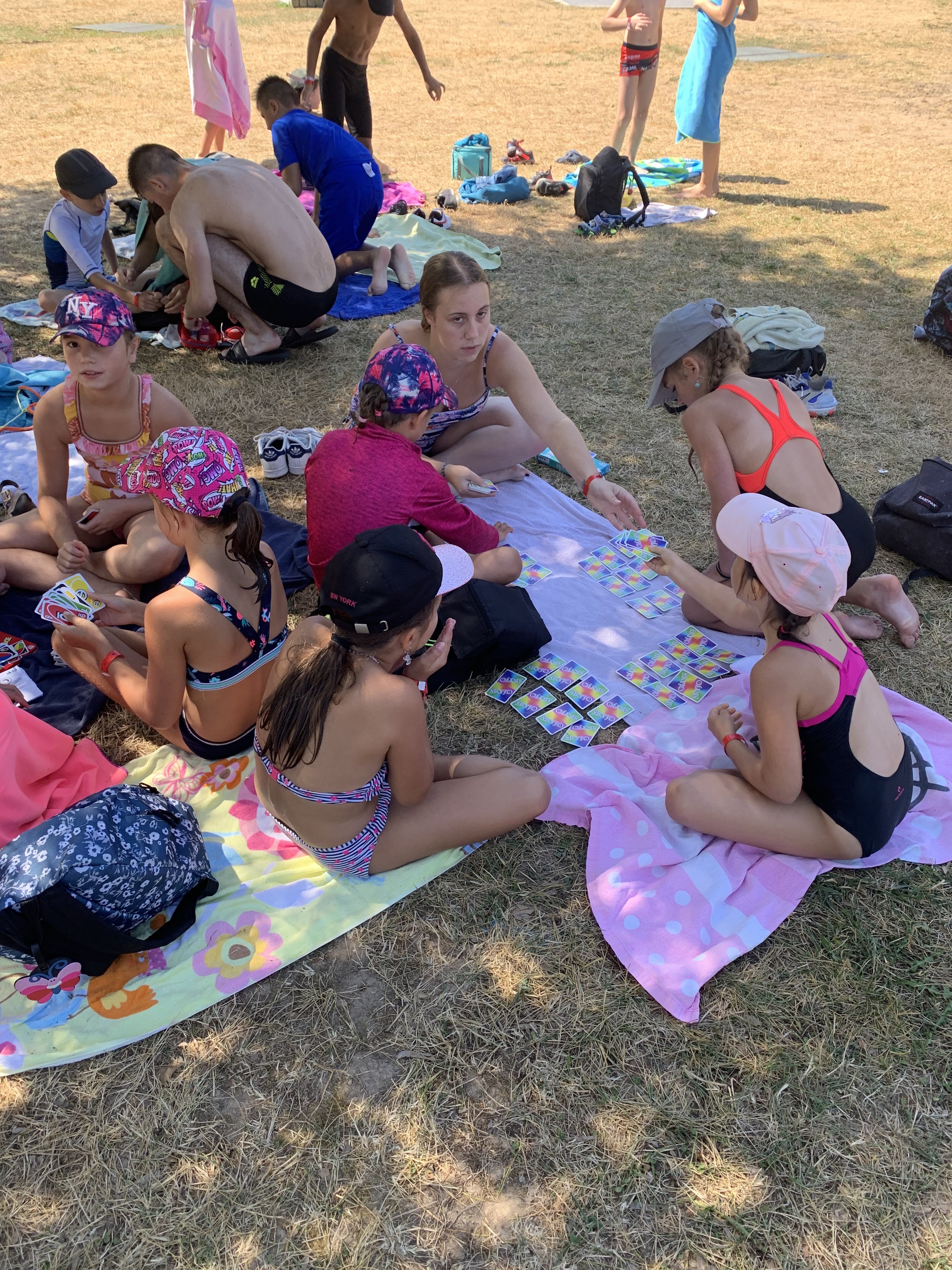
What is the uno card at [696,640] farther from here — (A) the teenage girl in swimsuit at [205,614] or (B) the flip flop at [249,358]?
(B) the flip flop at [249,358]

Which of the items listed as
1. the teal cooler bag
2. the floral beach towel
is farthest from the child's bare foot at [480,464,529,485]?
the teal cooler bag

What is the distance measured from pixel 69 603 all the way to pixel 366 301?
4.54 m

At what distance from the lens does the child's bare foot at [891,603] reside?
3697 mm

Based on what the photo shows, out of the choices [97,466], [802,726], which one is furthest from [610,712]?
[97,466]

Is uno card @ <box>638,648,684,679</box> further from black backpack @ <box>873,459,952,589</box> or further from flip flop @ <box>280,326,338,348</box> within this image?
flip flop @ <box>280,326,338,348</box>

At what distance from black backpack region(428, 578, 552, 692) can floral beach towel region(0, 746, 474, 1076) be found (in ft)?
2.91

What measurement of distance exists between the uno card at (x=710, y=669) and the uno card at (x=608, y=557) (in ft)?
2.61

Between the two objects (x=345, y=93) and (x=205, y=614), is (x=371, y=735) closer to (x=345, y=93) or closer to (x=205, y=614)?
(x=205, y=614)

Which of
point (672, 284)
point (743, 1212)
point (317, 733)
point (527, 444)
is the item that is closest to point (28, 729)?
point (317, 733)

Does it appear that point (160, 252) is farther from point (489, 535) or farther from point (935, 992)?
point (935, 992)

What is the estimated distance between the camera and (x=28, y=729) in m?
2.91

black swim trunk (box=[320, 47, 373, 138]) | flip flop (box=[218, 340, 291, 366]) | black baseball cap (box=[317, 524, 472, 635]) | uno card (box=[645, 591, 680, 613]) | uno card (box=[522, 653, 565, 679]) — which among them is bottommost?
uno card (box=[522, 653, 565, 679])

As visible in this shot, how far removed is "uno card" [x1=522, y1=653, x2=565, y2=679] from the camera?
144 inches

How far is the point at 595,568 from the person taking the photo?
4305 millimetres
